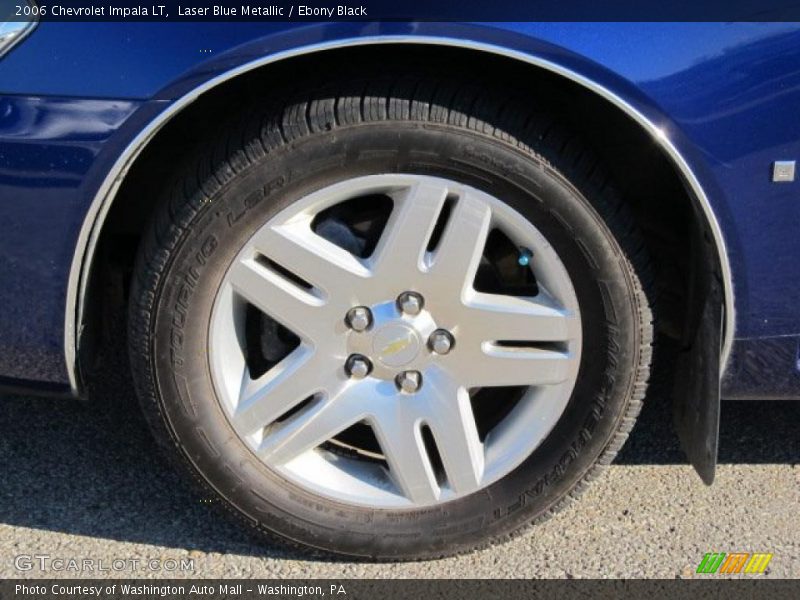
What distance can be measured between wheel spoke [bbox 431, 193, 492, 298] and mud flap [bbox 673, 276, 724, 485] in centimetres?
51

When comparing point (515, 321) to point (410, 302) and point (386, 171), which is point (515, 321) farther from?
point (386, 171)

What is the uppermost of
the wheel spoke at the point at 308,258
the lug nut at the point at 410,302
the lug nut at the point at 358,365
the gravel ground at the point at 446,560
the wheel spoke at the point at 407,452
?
the wheel spoke at the point at 308,258

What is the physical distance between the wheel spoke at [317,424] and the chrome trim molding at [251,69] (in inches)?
19.8

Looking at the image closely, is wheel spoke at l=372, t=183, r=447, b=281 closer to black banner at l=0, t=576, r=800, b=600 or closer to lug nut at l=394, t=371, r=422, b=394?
lug nut at l=394, t=371, r=422, b=394

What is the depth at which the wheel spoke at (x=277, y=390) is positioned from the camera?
2.39 metres

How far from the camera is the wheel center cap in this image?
2.33m

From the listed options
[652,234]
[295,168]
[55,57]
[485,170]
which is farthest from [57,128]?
[652,234]

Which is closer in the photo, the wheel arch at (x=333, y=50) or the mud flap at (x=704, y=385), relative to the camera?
the wheel arch at (x=333, y=50)

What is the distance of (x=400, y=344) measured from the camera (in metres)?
2.34

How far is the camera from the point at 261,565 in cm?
250

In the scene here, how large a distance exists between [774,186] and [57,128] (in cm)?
146

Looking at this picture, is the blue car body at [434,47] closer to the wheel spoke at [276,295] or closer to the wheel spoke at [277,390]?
the wheel spoke at [276,295]

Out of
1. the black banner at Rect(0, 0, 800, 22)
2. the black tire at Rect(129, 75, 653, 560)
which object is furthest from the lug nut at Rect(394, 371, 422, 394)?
the black banner at Rect(0, 0, 800, 22)

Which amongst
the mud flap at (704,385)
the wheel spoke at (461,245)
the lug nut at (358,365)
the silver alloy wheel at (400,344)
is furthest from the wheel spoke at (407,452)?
the mud flap at (704,385)
